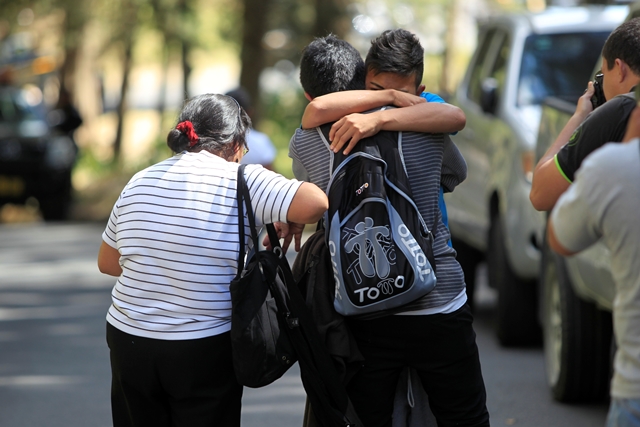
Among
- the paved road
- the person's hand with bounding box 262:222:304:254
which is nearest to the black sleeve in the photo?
the person's hand with bounding box 262:222:304:254

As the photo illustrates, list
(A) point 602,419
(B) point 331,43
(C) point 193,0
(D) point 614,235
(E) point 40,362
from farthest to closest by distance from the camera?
(C) point 193,0 < (E) point 40,362 < (A) point 602,419 < (B) point 331,43 < (D) point 614,235

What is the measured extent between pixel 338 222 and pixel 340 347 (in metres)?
Result: 0.40

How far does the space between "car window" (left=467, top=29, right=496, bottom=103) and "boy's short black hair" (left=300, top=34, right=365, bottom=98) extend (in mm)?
5406

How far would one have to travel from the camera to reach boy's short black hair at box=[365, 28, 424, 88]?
3.28 m

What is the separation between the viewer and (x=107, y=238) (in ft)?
11.4

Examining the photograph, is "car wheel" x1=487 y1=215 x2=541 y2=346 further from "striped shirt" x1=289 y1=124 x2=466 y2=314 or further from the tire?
"striped shirt" x1=289 y1=124 x2=466 y2=314

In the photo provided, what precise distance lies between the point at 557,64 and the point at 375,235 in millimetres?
5110

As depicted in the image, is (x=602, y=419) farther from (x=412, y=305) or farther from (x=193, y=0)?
(x=193, y=0)

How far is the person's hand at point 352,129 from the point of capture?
10.4 ft

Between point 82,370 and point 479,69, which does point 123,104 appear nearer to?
point 479,69

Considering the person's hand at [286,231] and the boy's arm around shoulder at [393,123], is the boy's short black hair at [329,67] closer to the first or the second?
the boy's arm around shoulder at [393,123]

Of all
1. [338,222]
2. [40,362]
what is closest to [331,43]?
[338,222]

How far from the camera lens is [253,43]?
615 inches

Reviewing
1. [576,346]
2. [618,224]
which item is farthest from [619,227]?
[576,346]
